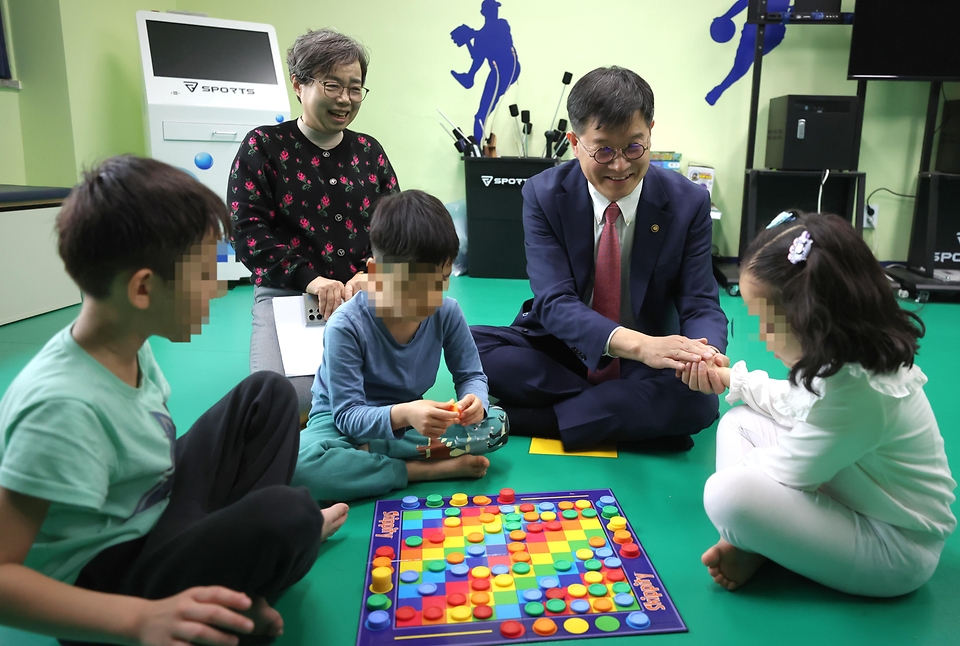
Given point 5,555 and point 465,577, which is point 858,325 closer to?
point 465,577

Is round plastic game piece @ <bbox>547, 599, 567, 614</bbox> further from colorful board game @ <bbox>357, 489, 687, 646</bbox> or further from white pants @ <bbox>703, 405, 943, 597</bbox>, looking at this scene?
white pants @ <bbox>703, 405, 943, 597</bbox>

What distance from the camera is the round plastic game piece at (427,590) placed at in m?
0.98

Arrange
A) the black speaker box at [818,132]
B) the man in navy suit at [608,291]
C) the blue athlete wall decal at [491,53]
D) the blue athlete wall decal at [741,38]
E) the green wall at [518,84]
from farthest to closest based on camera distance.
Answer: the blue athlete wall decal at [491,53]
the blue athlete wall decal at [741,38]
the green wall at [518,84]
the black speaker box at [818,132]
the man in navy suit at [608,291]

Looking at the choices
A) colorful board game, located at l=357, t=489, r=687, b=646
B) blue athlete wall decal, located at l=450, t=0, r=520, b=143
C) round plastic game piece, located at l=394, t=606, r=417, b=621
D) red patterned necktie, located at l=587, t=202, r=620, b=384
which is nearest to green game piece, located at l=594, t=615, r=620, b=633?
colorful board game, located at l=357, t=489, r=687, b=646

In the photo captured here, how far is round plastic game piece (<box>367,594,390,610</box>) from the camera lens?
959 mm

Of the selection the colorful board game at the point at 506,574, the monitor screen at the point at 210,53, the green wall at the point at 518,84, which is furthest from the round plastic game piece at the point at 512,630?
the green wall at the point at 518,84

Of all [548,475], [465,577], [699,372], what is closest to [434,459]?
[548,475]

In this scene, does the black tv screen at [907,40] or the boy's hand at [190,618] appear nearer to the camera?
the boy's hand at [190,618]

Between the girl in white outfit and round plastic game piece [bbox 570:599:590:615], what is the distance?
0.19 m

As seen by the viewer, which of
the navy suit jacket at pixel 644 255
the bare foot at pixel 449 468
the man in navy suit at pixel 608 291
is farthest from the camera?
the navy suit jacket at pixel 644 255

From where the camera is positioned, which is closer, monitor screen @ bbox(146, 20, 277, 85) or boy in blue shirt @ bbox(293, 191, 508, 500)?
boy in blue shirt @ bbox(293, 191, 508, 500)

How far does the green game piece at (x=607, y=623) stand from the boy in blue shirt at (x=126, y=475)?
0.39m

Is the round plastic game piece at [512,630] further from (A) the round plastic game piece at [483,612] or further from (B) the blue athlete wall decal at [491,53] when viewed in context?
(B) the blue athlete wall decal at [491,53]

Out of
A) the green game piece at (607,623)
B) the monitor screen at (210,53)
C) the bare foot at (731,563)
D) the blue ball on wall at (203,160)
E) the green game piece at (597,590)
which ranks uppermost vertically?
the monitor screen at (210,53)
